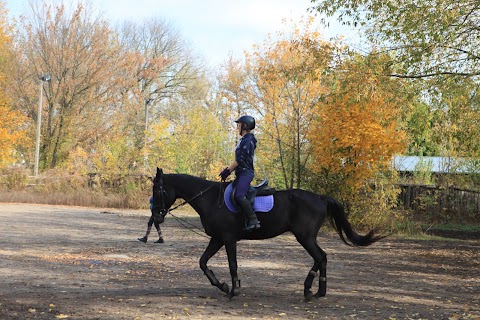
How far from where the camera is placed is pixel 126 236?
20.0 meters

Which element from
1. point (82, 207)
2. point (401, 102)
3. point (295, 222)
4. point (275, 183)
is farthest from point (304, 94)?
point (295, 222)

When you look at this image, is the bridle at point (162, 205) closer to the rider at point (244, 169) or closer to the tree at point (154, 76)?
the rider at point (244, 169)

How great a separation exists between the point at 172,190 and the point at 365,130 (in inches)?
546

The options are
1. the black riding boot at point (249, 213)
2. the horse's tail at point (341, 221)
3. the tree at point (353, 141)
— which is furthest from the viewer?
the tree at point (353, 141)

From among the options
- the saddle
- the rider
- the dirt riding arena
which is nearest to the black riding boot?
the rider

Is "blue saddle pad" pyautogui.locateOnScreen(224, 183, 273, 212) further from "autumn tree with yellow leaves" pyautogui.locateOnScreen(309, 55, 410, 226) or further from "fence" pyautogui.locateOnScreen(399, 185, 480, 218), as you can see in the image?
"fence" pyautogui.locateOnScreen(399, 185, 480, 218)

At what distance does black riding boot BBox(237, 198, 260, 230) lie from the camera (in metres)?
9.41

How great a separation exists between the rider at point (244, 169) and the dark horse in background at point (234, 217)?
0.72 feet

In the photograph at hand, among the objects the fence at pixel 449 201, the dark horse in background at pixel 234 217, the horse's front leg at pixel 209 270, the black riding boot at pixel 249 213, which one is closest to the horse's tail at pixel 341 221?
the dark horse in background at pixel 234 217

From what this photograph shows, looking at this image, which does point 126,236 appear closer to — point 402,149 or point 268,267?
point 268,267

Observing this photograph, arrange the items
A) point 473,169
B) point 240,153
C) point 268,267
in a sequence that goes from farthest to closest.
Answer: point 473,169 < point 268,267 < point 240,153

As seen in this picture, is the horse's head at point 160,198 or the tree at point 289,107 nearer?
the horse's head at point 160,198

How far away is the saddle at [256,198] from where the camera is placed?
31.4 ft

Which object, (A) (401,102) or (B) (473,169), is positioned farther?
(B) (473,169)
